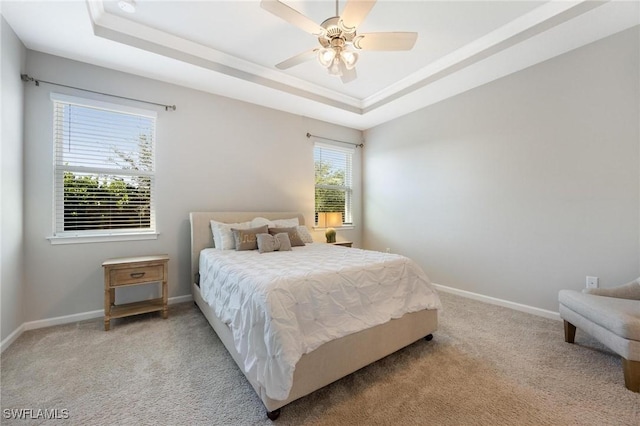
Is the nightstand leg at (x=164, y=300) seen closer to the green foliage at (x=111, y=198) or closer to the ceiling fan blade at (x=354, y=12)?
the green foliage at (x=111, y=198)

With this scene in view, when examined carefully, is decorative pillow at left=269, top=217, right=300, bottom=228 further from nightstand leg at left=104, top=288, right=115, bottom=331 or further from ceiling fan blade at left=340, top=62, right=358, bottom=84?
ceiling fan blade at left=340, top=62, right=358, bottom=84

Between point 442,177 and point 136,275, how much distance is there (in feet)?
13.6

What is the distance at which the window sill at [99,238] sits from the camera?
8.90 ft

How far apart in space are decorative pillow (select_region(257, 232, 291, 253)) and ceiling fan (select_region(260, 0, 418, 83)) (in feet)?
6.02

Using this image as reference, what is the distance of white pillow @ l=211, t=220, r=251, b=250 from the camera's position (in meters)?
3.16

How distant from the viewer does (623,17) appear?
2246 millimetres

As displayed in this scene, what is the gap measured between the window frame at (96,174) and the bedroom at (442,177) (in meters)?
0.07

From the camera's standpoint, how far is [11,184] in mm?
2307

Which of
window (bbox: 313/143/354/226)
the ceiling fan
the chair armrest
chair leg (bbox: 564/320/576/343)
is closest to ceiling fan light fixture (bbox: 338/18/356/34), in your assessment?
the ceiling fan

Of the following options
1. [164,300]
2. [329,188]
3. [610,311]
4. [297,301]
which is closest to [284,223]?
[329,188]

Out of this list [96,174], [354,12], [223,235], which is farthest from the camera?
[223,235]

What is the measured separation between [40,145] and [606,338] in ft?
17.1

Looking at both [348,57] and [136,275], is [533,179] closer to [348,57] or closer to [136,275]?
[348,57]

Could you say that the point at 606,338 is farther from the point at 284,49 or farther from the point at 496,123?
the point at 284,49
